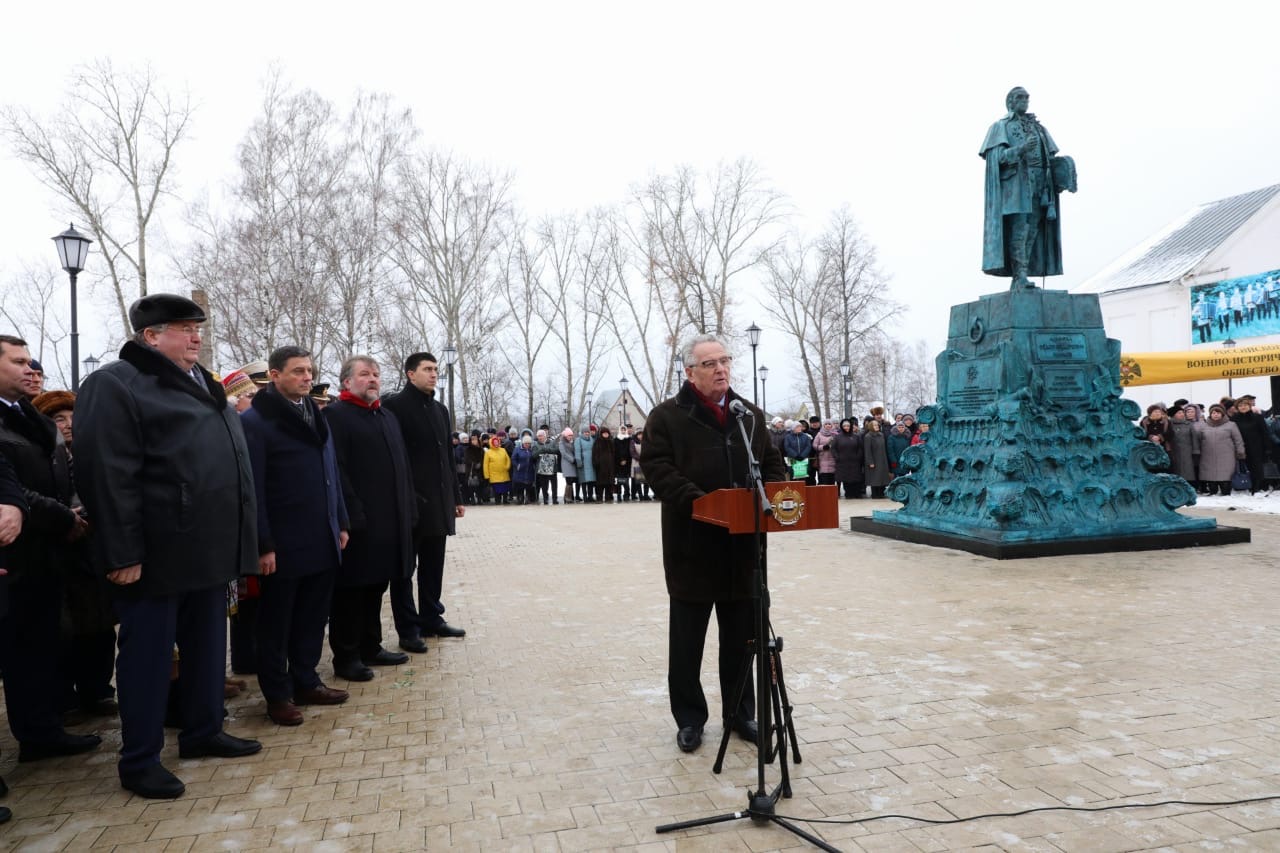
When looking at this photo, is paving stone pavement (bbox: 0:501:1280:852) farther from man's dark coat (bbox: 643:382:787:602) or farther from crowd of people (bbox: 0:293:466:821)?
man's dark coat (bbox: 643:382:787:602)

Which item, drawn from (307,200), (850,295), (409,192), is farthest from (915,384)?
(307,200)

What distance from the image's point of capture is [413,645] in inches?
231

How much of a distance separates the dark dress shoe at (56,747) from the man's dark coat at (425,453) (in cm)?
228

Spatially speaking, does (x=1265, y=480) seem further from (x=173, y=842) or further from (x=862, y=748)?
(x=173, y=842)

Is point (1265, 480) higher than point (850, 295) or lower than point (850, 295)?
lower

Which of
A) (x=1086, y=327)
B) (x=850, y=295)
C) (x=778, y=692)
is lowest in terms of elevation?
(x=778, y=692)

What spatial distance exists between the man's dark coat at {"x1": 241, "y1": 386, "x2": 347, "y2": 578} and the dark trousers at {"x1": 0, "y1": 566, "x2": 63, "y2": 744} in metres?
0.97

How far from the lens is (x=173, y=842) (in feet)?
10.0

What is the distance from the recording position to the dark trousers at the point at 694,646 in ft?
12.8

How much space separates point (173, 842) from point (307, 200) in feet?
86.6

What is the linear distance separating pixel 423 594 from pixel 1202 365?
70.4 feet

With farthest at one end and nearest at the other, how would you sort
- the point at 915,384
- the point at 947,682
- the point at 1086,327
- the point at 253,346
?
the point at 915,384 < the point at 253,346 < the point at 1086,327 < the point at 947,682

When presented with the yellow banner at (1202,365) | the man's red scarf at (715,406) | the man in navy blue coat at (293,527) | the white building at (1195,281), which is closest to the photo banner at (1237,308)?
the white building at (1195,281)

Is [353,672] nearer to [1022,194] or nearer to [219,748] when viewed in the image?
[219,748]
